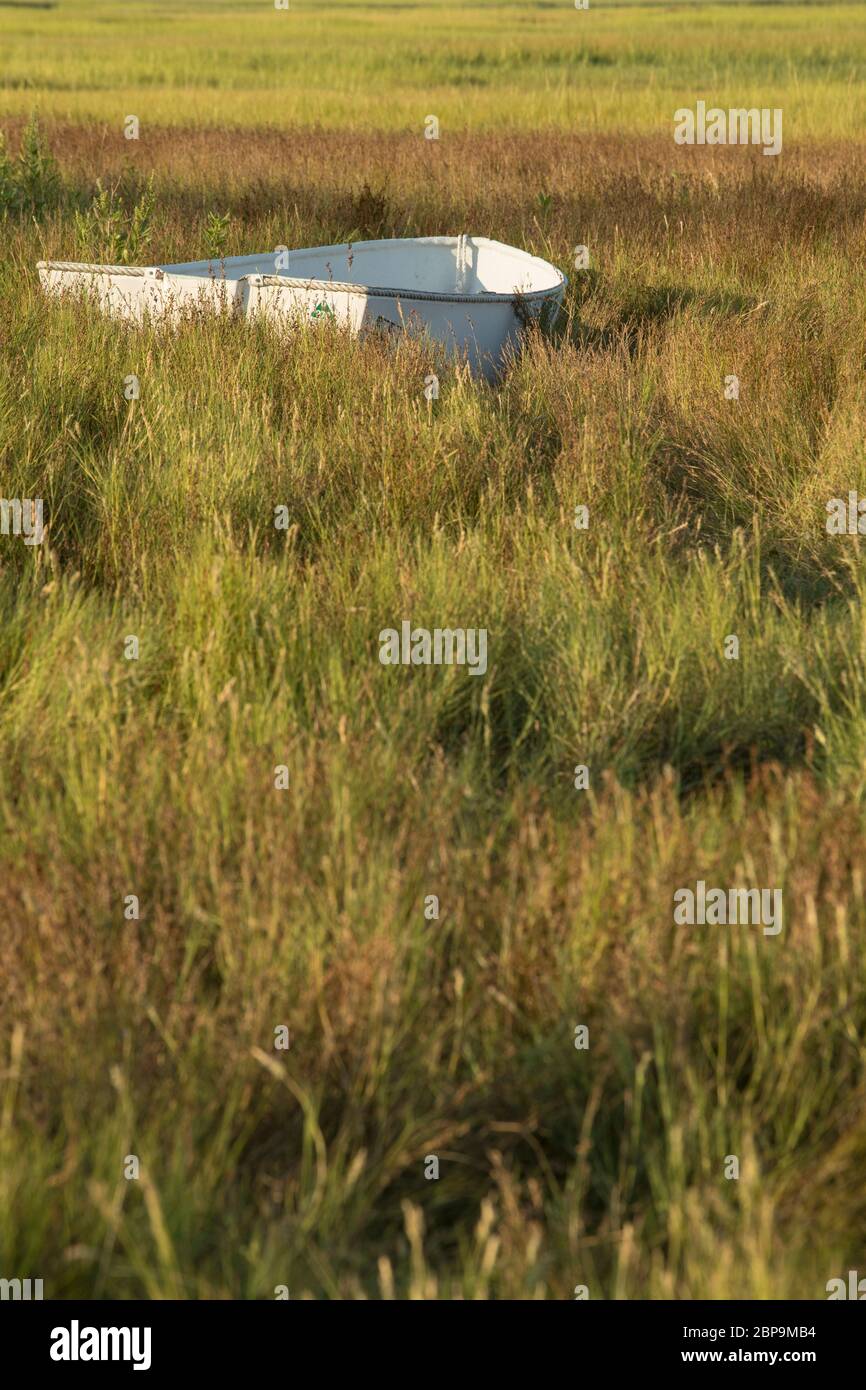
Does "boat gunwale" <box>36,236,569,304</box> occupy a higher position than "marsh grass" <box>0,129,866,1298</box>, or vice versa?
"boat gunwale" <box>36,236,569,304</box>

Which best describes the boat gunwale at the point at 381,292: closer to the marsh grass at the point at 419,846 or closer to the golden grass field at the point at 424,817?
the golden grass field at the point at 424,817

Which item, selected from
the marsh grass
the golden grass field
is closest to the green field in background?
the golden grass field

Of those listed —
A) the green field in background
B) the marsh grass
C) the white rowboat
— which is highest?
the green field in background

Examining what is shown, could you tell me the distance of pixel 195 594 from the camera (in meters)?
3.82

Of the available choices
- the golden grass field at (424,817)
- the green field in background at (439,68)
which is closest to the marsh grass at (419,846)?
the golden grass field at (424,817)

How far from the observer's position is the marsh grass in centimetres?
194

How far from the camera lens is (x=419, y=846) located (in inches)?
103

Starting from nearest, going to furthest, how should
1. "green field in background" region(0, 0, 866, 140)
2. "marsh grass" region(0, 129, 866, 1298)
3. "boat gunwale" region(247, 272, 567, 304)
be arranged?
"marsh grass" region(0, 129, 866, 1298) → "boat gunwale" region(247, 272, 567, 304) → "green field in background" region(0, 0, 866, 140)

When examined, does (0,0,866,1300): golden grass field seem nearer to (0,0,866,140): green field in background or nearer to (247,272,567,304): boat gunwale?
(247,272,567,304): boat gunwale

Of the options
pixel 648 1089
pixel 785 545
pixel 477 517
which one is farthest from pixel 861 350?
pixel 648 1089

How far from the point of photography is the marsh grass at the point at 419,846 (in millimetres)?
1939

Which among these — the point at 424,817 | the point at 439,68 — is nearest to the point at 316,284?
the point at 424,817

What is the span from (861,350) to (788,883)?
15.7 feet
